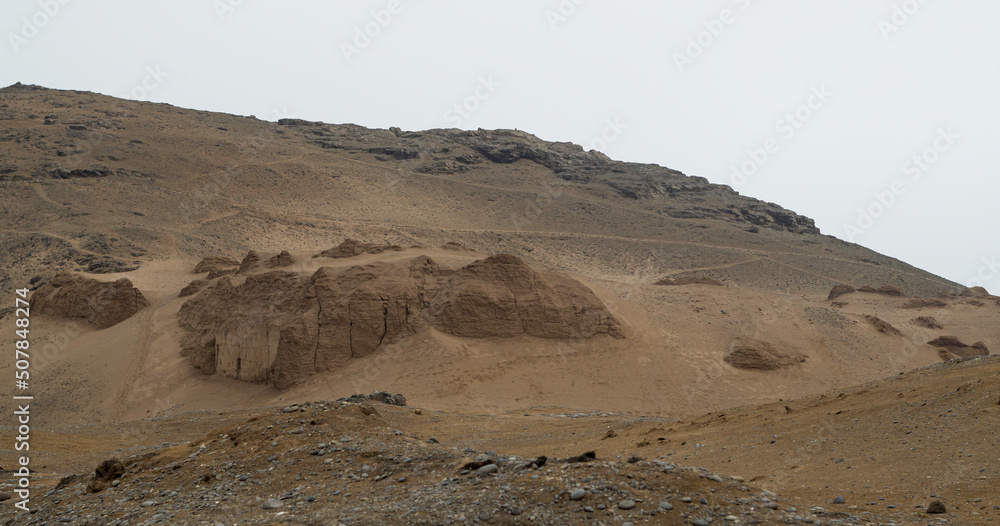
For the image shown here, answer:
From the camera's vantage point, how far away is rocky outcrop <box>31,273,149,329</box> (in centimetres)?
2486

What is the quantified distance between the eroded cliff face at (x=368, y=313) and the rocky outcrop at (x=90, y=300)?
567 centimetres

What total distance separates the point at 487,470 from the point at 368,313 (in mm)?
12011

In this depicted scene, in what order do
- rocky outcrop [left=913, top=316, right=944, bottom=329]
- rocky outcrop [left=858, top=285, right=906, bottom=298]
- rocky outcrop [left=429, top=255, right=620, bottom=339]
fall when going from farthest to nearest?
1. rocky outcrop [left=858, top=285, right=906, bottom=298]
2. rocky outcrop [left=913, top=316, right=944, bottom=329]
3. rocky outcrop [left=429, top=255, right=620, bottom=339]

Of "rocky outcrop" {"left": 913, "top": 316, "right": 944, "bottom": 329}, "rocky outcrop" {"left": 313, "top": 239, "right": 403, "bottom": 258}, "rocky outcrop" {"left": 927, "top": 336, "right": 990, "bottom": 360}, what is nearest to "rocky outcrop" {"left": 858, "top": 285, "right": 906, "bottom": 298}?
"rocky outcrop" {"left": 913, "top": 316, "right": 944, "bottom": 329}

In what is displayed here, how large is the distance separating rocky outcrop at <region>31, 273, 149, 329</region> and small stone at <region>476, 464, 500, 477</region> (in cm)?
2255

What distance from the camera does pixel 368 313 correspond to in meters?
18.4

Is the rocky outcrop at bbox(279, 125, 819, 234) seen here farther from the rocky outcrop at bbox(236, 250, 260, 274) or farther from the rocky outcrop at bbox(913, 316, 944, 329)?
the rocky outcrop at bbox(236, 250, 260, 274)

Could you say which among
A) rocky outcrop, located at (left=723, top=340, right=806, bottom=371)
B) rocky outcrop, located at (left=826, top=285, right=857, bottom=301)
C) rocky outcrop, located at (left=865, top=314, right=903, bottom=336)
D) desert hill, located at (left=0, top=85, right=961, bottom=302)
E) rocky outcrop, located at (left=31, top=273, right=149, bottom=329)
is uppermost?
desert hill, located at (left=0, top=85, right=961, bottom=302)

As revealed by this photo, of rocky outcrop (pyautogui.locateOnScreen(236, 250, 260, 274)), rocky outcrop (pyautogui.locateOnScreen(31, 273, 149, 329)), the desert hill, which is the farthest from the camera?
the desert hill

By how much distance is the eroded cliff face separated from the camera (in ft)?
59.2

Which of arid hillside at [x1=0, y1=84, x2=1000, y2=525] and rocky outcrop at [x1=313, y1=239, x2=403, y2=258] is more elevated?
rocky outcrop at [x1=313, y1=239, x2=403, y2=258]

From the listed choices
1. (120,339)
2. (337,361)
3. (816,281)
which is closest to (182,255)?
(120,339)

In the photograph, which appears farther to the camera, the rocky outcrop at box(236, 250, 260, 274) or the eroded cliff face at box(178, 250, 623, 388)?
the rocky outcrop at box(236, 250, 260, 274)

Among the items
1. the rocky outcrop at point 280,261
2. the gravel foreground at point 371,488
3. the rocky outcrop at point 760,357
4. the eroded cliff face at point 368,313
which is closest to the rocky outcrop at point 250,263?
the rocky outcrop at point 280,261
